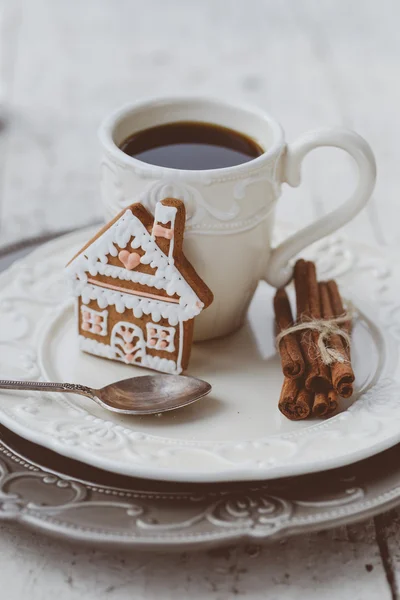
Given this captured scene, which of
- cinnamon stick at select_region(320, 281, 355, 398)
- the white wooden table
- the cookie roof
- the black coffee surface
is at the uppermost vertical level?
the black coffee surface

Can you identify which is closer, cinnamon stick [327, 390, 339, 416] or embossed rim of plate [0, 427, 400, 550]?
embossed rim of plate [0, 427, 400, 550]

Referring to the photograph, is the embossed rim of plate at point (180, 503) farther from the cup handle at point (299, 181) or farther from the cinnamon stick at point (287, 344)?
the cup handle at point (299, 181)

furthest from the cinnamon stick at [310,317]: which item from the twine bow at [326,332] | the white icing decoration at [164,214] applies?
the white icing decoration at [164,214]

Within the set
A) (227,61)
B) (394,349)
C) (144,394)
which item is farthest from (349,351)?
(227,61)

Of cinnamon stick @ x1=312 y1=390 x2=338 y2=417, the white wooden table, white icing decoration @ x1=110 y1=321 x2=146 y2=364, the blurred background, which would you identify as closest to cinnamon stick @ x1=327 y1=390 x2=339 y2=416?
cinnamon stick @ x1=312 y1=390 x2=338 y2=417

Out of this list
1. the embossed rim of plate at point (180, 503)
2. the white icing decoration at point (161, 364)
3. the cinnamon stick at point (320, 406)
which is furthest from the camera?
the white icing decoration at point (161, 364)

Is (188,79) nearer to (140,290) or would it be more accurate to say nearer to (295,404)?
(140,290)

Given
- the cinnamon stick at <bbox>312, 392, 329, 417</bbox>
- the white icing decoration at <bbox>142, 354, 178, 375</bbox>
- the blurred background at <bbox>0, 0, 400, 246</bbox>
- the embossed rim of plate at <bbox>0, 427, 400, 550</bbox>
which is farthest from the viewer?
the blurred background at <bbox>0, 0, 400, 246</bbox>

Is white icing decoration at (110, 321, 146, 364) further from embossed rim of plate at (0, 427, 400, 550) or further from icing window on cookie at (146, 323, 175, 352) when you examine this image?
embossed rim of plate at (0, 427, 400, 550)

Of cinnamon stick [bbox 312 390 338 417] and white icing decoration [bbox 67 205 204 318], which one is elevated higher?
white icing decoration [bbox 67 205 204 318]
